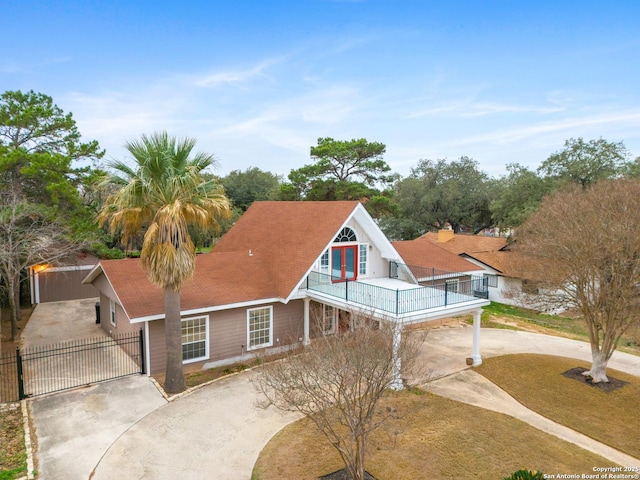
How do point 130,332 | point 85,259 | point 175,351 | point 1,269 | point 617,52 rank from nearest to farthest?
point 175,351
point 130,332
point 1,269
point 617,52
point 85,259

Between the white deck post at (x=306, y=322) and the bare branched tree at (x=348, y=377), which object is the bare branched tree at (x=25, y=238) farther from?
the bare branched tree at (x=348, y=377)

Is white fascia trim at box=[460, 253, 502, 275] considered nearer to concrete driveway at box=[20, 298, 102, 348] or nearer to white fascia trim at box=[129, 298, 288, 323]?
white fascia trim at box=[129, 298, 288, 323]

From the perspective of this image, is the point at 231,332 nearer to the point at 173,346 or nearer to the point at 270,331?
the point at 270,331

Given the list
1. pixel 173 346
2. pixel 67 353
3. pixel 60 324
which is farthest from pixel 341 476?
pixel 60 324

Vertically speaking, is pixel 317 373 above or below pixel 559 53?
below

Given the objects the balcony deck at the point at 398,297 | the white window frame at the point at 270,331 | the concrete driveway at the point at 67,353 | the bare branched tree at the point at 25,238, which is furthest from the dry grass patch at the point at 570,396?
the bare branched tree at the point at 25,238

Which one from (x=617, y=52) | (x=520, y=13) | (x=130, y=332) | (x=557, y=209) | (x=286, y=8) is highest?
(x=286, y=8)

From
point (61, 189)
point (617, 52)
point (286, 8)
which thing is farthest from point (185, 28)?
point (617, 52)

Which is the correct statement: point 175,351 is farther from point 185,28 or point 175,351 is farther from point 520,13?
point 520,13
